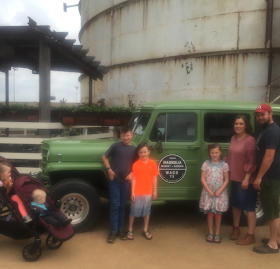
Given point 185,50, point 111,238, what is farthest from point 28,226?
point 185,50

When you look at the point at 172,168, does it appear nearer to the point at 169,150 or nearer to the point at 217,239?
the point at 169,150

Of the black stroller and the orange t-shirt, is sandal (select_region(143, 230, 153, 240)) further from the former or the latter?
the black stroller

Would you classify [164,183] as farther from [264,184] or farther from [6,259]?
[6,259]

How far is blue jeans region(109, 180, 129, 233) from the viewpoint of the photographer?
4.16 m

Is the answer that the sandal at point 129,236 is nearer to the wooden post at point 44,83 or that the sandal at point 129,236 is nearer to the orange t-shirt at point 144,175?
the orange t-shirt at point 144,175

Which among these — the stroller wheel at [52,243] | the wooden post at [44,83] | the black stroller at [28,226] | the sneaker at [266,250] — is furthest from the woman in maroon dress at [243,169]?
the wooden post at [44,83]

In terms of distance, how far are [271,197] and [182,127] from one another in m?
1.60

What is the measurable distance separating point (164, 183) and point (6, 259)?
2384 mm

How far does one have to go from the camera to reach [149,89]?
39.1ft

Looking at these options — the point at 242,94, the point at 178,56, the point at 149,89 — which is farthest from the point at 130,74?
the point at 242,94

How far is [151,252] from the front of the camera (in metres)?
3.87

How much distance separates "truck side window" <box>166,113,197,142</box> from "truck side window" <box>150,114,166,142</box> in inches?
3.1

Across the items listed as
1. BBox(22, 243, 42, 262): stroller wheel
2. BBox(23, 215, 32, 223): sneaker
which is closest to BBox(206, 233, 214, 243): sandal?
BBox(22, 243, 42, 262): stroller wheel

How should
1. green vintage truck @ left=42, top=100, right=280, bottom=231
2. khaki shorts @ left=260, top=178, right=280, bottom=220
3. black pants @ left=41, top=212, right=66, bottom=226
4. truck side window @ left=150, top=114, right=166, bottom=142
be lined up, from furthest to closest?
truck side window @ left=150, top=114, right=166, bottom=142
green vintage truck @ left=42, top=100, right=280, bottom=231
khaki shorts @ left=260, top=178, right=280, bottom=220
black pants @ left=41, top=212, right=66, bottom=226
